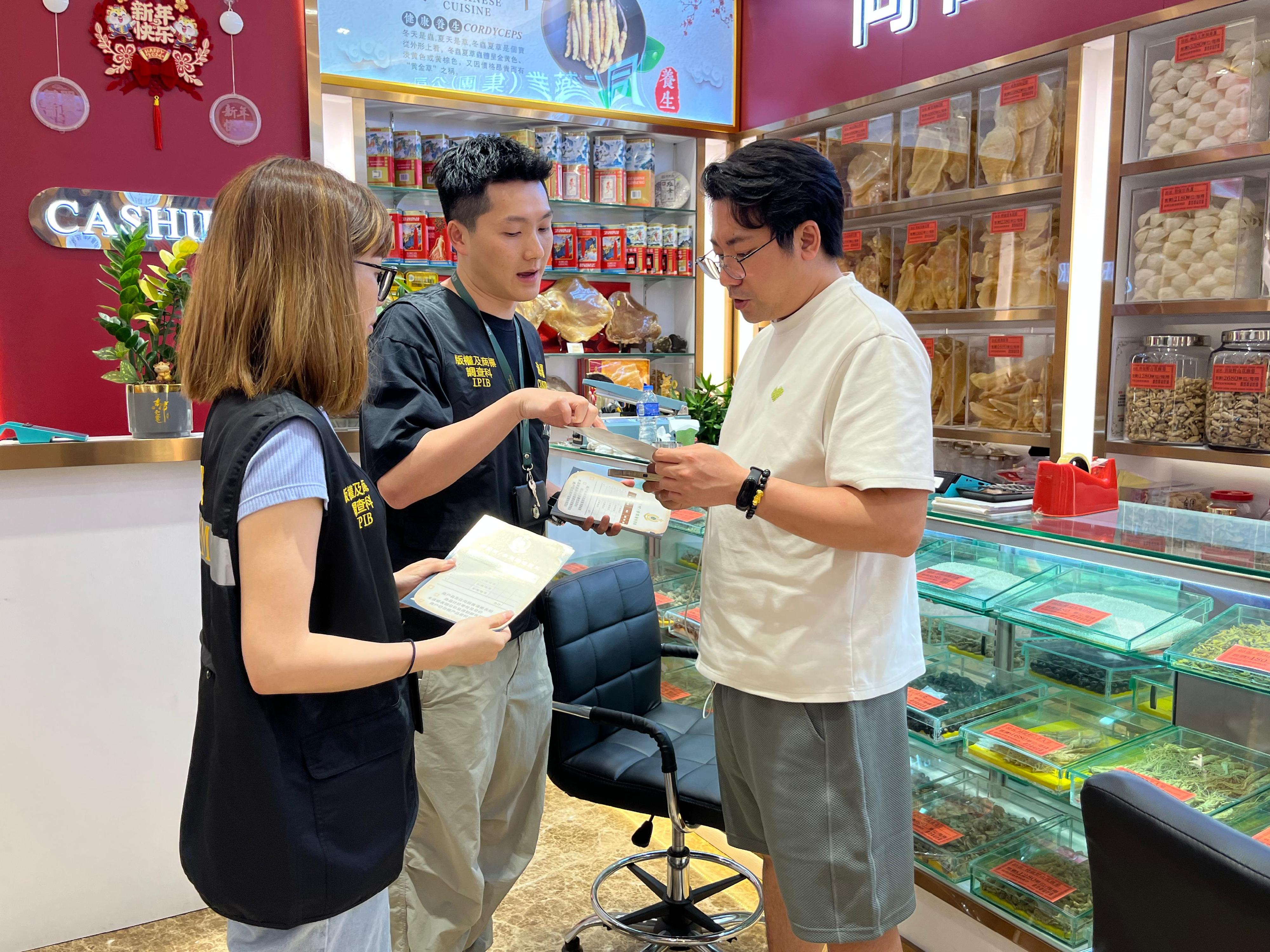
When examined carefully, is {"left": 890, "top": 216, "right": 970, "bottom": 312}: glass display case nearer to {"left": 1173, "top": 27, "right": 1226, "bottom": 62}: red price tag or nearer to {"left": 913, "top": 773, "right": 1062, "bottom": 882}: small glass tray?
{"left": 1173, "top": 27, "right": 1226, "bottom": 62}: red price tag

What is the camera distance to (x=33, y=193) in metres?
3.51

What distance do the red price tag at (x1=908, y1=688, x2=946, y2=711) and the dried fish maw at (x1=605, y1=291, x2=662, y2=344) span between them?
9.60 ft

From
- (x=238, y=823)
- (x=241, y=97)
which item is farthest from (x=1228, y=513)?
(x=241, y=97)

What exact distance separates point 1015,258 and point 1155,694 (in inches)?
83.3

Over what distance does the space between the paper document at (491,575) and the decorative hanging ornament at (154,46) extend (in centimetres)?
307

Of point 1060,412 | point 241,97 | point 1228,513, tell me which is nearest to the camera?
point 1228,513

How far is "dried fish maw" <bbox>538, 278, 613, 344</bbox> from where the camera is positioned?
455 centimetres

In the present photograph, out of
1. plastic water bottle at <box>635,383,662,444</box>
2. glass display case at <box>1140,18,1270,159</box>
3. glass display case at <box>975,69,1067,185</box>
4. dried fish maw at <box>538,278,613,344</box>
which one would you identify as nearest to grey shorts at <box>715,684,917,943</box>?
plastic water bottle at <box>635,383,662,444</box>

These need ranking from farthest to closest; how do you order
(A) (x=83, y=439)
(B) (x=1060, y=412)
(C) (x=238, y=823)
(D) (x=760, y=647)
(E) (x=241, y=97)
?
1. (E) (x=241, y=97)
2. (B) (x=1060, y=412)
3. (A) (x=83, y=439)
4. (D) (x=760, y=647)
5. (C) (x=238, y=823)

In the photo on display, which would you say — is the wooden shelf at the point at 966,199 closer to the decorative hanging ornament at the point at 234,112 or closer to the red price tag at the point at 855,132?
the red price tag at the point at 855,132

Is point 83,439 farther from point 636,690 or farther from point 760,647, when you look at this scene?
point 760,647

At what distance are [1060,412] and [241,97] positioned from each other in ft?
11.4

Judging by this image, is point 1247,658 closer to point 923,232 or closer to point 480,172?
point 480,172

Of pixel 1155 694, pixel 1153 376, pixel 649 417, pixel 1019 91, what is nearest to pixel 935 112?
pixel 1019 91
